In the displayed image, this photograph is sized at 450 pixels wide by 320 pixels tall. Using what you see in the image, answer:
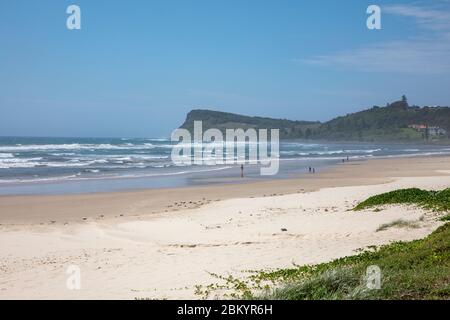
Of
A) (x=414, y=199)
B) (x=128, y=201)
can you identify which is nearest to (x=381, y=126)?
(x=128, y=201)

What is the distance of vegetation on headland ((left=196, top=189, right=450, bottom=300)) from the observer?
19.5ft

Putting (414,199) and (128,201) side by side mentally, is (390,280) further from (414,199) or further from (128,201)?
(128,201)

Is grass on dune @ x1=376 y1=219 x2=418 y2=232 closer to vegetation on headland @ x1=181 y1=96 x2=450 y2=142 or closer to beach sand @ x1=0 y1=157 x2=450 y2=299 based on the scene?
beach sand @ x1=0 y1=157 x2=450 y2=299

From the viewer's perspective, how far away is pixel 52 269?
9.70 meters

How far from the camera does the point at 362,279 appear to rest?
6484mm

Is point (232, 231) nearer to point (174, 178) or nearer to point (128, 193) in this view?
point (128, 193)

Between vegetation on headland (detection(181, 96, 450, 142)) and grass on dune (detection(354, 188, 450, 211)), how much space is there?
121 metres

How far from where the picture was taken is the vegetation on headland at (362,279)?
19.5 feet

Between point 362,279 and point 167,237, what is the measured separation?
7.22 meters
